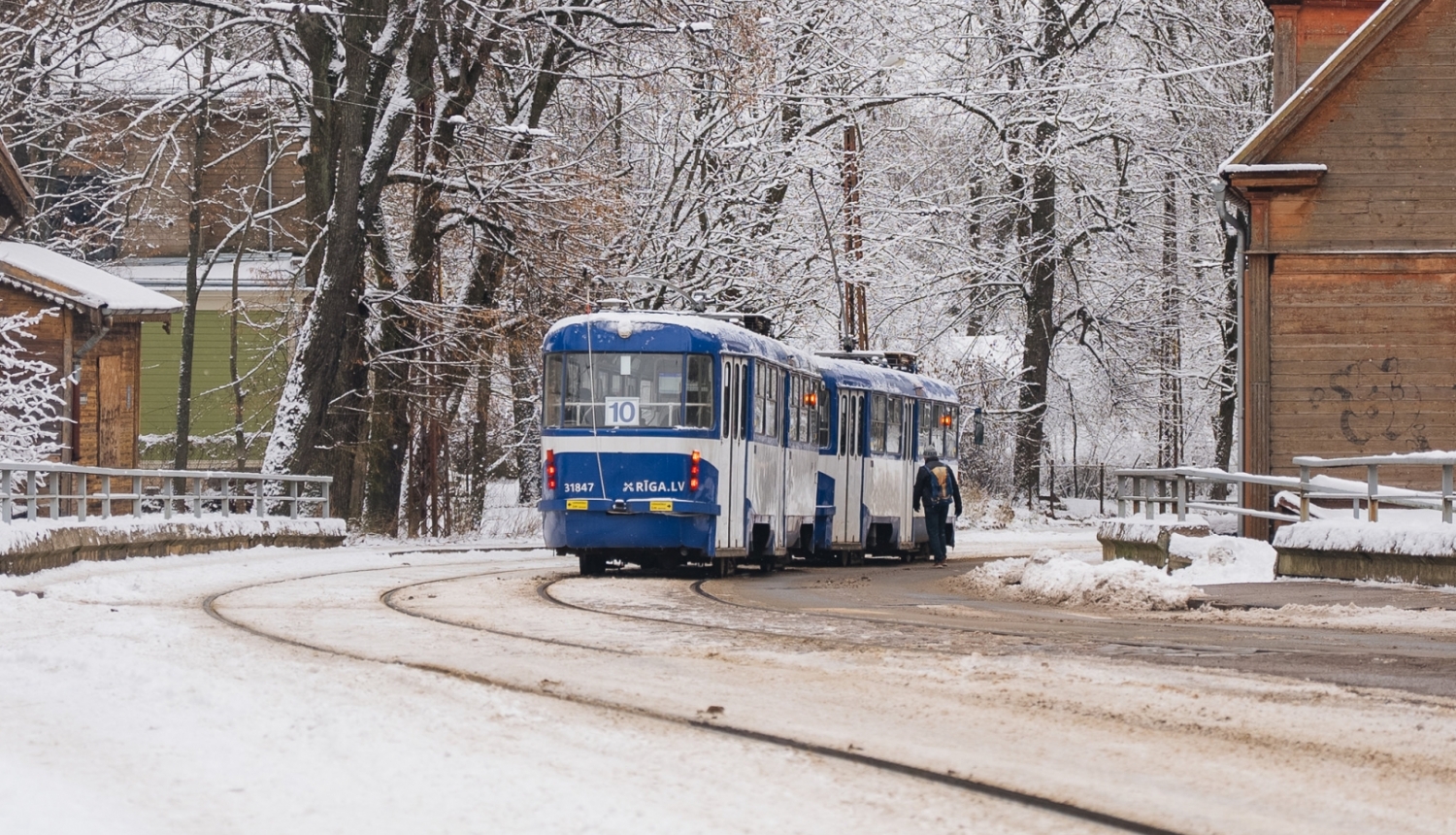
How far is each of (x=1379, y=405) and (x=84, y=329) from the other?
78.6ft

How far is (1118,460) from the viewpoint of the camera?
7406 cm

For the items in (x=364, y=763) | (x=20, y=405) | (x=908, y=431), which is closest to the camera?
(x=364, y=763)

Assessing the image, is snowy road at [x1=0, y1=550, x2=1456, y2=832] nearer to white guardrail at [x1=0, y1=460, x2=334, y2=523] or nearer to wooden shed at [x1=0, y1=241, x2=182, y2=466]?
white guardrail at [x1=0, y1=460, x2=334, y2=523]

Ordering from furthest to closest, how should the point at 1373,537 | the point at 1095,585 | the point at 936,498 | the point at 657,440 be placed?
1. the point at 936,498
2. the point at 657,440
3. the point at 1373,537
4. the point at 1095,585

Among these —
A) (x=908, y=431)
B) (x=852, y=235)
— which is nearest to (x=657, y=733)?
(x=908, y=431)

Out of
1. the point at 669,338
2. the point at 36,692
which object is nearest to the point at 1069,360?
the point at 669,338

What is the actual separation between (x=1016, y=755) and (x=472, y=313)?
25434mm

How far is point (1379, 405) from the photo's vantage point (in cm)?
2611

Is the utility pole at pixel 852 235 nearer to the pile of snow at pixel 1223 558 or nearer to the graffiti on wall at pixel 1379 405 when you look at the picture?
the graffiti on wall at pixel 1379 405

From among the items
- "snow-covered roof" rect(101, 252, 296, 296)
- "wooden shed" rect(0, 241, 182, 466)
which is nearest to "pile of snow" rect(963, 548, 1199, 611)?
"wooden shed" rect(0, 241, 182, 466)

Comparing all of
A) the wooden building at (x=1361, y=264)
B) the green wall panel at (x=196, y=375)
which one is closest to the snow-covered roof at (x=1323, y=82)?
the wooden building at (x=1361, y=264)

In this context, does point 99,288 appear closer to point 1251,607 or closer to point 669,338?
point 669,338

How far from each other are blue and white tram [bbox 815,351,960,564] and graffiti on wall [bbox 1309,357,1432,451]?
739 centimetres

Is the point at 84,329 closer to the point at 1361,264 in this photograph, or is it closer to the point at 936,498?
the point at 936,498
